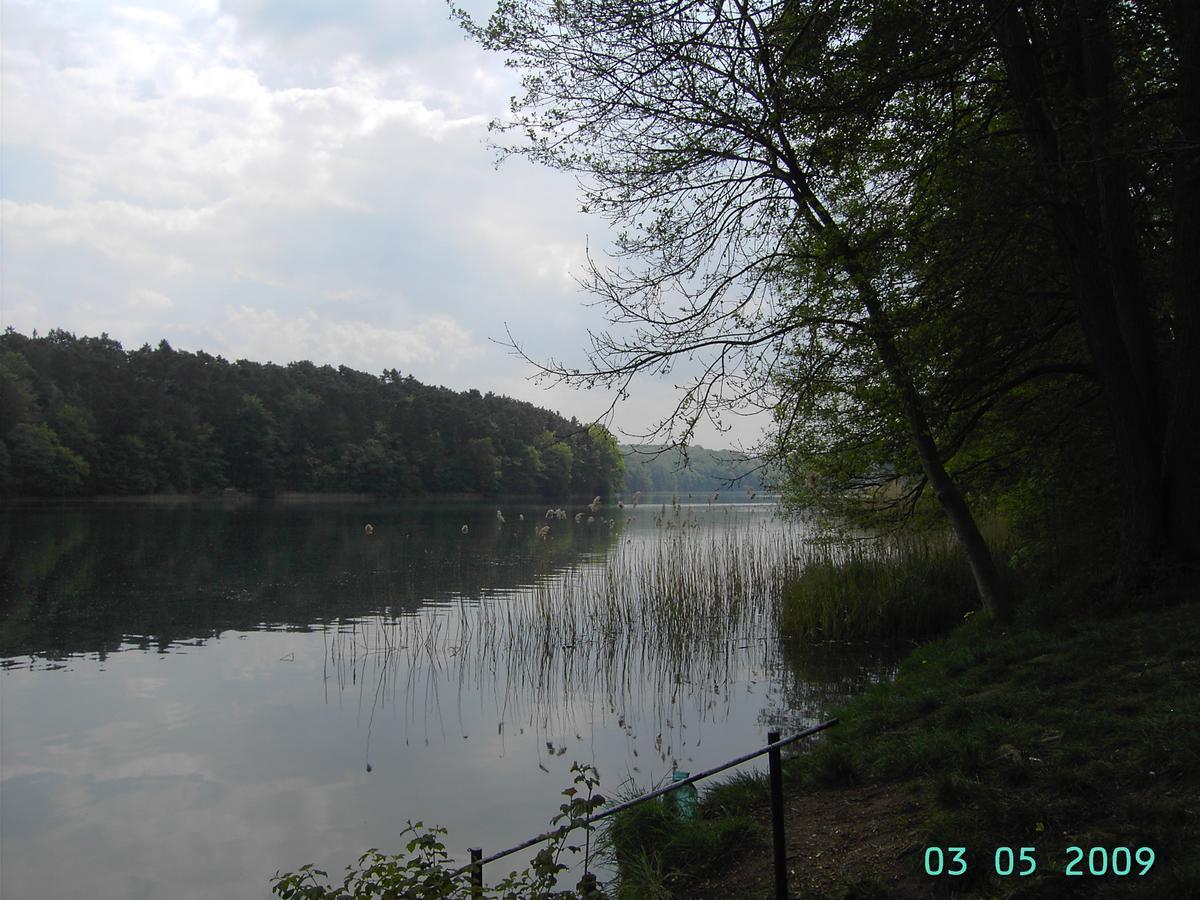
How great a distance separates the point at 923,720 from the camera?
19.5ft

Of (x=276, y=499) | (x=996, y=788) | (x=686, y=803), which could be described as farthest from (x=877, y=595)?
(x=276, y=499)

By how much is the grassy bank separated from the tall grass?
5.66 meters

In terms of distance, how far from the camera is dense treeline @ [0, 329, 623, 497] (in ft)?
193

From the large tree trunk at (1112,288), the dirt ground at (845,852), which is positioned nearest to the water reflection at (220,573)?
the dirt ground at (845,852)

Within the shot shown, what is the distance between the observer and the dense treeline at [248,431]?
2319 inches

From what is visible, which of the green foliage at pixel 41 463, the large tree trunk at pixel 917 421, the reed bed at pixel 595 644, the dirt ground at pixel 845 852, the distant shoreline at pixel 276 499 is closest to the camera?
the dirt ground at pixel 845 852

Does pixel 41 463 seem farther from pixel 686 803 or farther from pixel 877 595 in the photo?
pixel 686 803

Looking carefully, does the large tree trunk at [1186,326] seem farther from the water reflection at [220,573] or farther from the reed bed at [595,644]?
the water reflection at [220,573]

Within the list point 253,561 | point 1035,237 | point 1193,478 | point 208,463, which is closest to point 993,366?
point 1035,237

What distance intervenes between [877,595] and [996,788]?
8.93 m

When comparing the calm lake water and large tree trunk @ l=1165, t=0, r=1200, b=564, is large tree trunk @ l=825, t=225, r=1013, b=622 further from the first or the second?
large tree trunk @ l=1165, t=0, r=1200, b=564

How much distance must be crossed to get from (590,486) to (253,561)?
72025mm

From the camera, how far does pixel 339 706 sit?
9766 millimetres

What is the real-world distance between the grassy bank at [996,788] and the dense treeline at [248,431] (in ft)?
167
